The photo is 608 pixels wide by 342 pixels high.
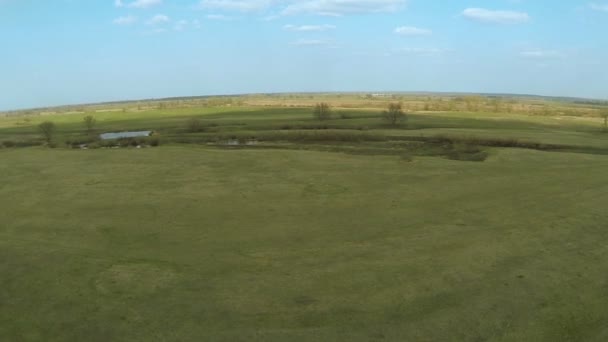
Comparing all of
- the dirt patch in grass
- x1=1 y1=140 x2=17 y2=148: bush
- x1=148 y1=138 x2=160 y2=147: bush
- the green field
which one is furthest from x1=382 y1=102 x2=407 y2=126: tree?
the dirt patch in grass

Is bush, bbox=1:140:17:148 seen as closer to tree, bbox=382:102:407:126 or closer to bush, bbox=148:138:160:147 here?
bush, bbox=148:138:160:147

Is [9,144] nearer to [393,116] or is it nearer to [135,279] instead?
[393,116]

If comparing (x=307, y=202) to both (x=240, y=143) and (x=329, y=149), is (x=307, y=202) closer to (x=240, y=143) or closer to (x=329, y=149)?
(x=329, y=149)

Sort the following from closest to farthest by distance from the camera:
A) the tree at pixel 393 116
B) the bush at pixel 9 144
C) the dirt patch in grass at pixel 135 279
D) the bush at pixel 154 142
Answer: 1. the dirt patch in grass at pixel 135 279
2. the bush at pixel 154 142
3. the bush at pixel 9 144
4. the tree at pixel 393 116

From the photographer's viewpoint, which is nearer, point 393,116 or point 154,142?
point 154,142

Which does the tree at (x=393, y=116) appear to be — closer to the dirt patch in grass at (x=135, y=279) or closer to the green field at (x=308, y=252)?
the green field at (x=308, y=252)

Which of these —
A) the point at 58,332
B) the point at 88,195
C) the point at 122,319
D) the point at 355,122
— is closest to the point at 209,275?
the point at 122,319

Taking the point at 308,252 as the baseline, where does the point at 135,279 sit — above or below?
below

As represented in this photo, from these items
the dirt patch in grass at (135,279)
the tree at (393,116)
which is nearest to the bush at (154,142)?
the tree at (393,116)

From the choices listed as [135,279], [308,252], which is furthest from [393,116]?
[135,279]
